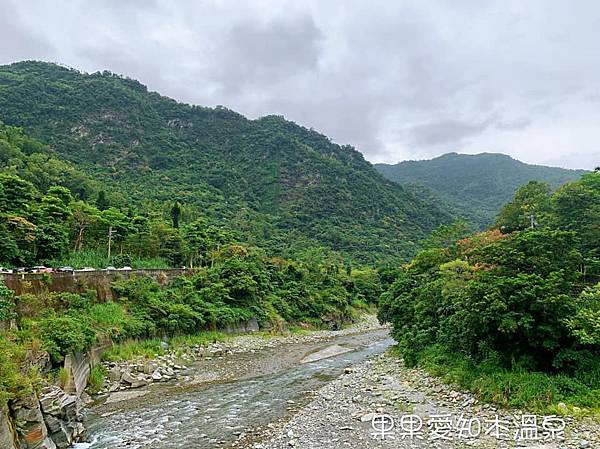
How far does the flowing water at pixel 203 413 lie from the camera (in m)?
14.5

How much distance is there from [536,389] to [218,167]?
388ft

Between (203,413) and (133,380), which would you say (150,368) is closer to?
(133,380)

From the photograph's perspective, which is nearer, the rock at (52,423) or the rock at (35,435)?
the rock at (35,435)

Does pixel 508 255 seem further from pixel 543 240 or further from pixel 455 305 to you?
pixel 455 305

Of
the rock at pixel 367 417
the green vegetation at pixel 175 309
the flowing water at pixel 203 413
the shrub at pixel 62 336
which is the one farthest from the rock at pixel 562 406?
the shrub at pixel 62 336

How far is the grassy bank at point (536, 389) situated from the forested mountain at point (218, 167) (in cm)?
6312

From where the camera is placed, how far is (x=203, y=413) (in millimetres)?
17672

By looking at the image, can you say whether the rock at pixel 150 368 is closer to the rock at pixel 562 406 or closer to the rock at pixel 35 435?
the rock at pixel 35 435

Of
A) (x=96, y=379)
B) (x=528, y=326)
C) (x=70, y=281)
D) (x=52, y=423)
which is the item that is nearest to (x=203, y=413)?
(x=52, y=423)

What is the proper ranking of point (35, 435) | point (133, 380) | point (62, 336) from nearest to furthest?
1. point (35, 435)
2. point (62, 336)
3. point (133, 380)

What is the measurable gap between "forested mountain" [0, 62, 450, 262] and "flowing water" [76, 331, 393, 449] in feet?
178

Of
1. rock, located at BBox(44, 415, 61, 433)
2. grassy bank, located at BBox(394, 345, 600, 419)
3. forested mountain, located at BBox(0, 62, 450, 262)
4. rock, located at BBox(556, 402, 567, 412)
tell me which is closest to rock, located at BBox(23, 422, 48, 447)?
rock, located at BBox(44, 415, 61, 433)

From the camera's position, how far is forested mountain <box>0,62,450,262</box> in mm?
97812

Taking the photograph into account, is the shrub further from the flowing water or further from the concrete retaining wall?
the flowing water
